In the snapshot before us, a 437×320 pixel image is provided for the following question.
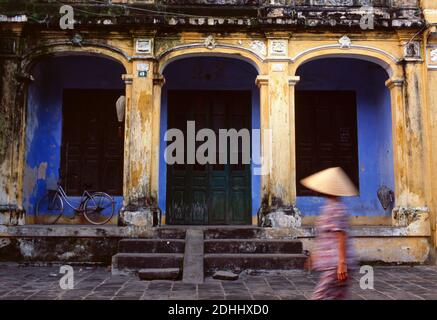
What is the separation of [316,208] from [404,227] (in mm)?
2199

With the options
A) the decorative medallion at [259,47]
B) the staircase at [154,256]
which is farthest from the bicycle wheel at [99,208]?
the decorative medallion at [259,47]

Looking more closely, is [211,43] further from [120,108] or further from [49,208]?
[49,208]

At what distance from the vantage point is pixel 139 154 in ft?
27.8

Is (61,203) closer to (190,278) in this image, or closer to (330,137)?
(190,278)

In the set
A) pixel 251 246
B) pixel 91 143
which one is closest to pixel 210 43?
pixel 91 143

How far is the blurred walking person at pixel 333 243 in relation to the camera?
3.71 meters

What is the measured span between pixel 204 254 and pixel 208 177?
281cm

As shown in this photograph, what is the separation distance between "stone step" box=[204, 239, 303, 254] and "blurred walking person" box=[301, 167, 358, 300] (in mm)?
3843

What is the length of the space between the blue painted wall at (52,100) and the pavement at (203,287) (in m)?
2.73

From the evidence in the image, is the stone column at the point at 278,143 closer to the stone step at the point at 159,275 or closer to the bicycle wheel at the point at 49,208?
the stone step at the point at 159,275

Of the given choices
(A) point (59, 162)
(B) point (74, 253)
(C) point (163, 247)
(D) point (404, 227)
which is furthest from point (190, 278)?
(A) point (59, 162)

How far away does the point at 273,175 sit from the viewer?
8484 millimetres

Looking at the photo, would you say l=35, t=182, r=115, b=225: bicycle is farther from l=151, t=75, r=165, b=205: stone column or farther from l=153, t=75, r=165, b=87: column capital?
l=153, t=75, r=165, b=87: column capital

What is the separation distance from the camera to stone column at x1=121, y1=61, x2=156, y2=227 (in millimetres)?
8281
